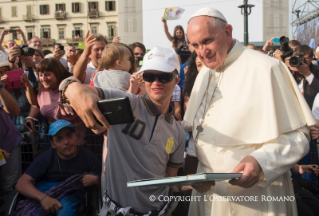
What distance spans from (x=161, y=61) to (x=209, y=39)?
347mm

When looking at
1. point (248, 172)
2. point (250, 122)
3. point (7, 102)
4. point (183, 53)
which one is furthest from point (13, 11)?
point (248, 172)

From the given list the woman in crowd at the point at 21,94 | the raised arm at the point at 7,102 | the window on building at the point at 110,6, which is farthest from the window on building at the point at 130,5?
the window on building at the point at 110,6

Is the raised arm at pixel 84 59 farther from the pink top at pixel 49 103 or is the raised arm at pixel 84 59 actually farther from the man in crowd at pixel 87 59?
the pink top at pixel 49 103

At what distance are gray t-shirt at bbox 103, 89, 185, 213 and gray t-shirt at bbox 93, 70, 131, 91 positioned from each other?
3.09 ft

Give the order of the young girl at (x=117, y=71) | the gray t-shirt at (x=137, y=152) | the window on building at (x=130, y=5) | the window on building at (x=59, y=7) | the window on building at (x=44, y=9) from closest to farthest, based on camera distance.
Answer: the gray t-shirt at (x=137, y=152) → the young girl at (x=117, y=71) → the window on building at (x=130, y=5) → the window on building at (x=59, y=7) → the window on building at (x=44, y=9)

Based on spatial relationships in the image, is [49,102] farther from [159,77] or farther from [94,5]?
[94,5]

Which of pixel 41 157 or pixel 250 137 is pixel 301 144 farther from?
pixel 41 157

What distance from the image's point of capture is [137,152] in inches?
87.1

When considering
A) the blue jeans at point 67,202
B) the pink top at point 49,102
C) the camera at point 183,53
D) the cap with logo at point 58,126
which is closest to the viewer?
the blue jeans at point 67,202

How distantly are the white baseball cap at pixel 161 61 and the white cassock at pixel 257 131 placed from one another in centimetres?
40

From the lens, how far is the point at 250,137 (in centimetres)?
212

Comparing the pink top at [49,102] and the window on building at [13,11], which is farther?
the window on building at [13,11]

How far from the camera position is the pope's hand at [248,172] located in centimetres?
187

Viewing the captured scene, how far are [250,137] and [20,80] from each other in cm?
325
